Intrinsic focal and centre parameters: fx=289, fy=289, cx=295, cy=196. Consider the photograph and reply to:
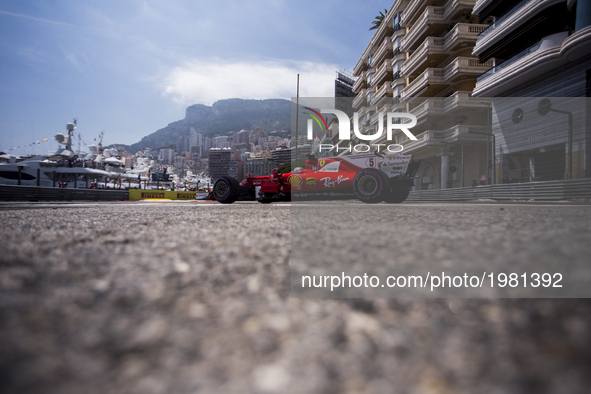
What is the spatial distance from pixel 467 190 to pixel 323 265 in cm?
1453

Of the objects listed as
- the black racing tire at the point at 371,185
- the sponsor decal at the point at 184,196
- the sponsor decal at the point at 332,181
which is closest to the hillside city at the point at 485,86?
the sponsor decal at the point at 332,181

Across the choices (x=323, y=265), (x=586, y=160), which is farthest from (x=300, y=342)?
(x=586, y=160)

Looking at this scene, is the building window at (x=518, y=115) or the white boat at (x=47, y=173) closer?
the building window at (x=518, y=115)

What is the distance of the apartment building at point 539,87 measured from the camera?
39.3 feet

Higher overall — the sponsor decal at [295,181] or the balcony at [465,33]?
the balcony at [465,33]

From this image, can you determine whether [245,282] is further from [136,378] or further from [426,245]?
[426,245]

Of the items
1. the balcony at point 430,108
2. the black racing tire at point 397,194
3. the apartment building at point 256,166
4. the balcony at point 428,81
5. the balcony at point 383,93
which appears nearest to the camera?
the black racing tire at point 397,194

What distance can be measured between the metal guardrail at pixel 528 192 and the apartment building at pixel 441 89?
19.7 ft

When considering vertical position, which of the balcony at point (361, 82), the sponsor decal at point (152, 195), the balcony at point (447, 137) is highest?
the balcony at point (361, 82)

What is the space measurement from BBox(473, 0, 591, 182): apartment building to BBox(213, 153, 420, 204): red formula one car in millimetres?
10190

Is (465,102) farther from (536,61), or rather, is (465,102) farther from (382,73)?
(382,73)

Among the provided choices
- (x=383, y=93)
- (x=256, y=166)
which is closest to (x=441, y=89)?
(x=383, y=93)

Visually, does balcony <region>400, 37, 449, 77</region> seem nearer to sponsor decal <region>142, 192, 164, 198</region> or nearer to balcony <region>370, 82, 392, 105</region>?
balcony <region>370, 82, 392, 105</region>

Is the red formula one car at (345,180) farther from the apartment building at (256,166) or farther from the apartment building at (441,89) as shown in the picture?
the apartment building at (256,166)
